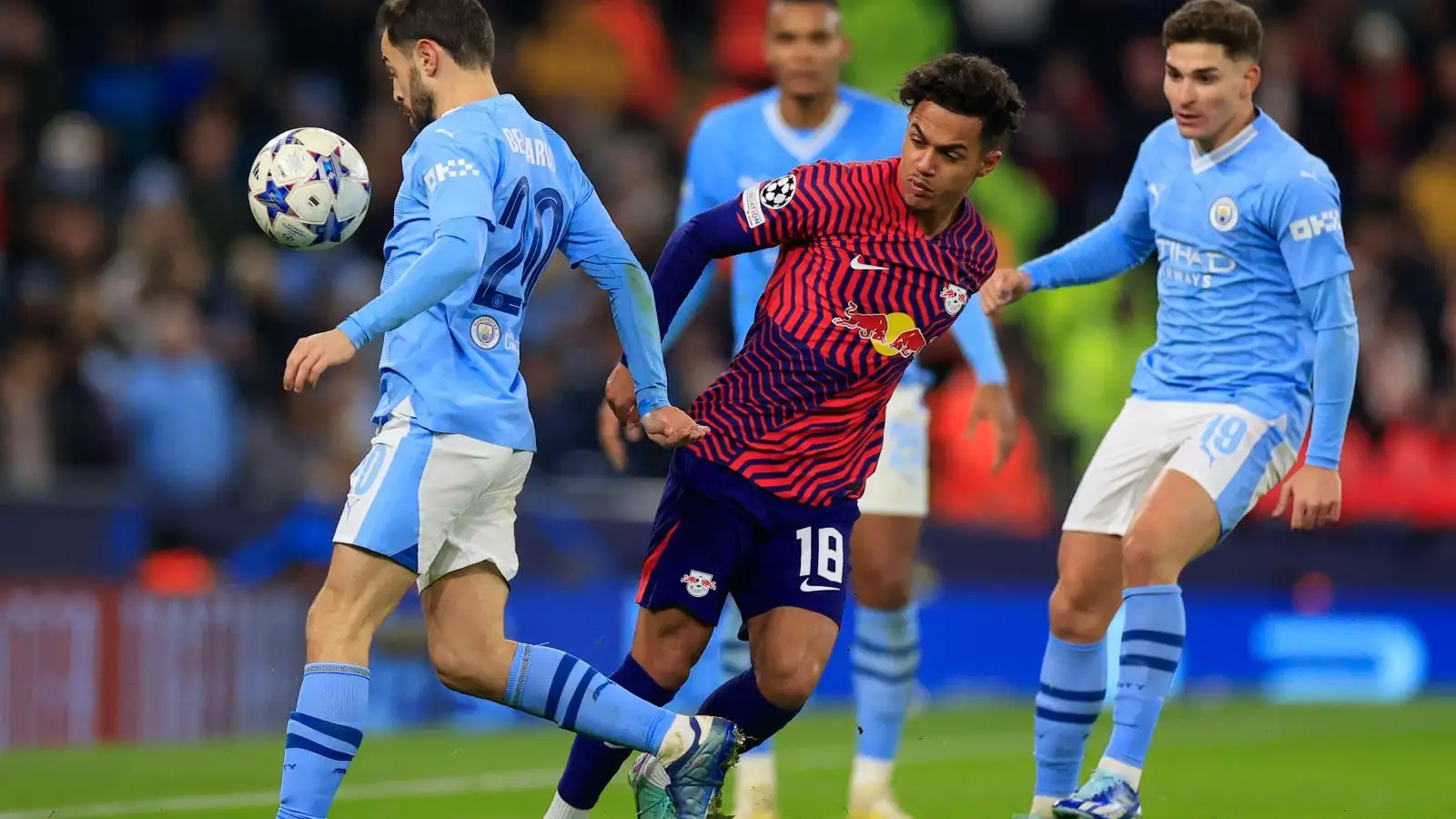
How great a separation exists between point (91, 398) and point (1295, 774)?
6485 millimetres

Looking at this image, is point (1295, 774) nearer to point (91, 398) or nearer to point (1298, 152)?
point (1298, 152)

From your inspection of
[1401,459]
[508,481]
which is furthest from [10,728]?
[1401,459]

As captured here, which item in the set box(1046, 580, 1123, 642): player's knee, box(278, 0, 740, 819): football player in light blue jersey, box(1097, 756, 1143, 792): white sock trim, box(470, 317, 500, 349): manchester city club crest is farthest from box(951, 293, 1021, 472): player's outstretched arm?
box(470, 317, 500, 349): manchester city club crest

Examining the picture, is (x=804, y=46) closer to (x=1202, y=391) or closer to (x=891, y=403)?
(x=891, y=403)

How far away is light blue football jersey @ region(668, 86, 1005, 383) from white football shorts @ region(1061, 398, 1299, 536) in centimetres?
73

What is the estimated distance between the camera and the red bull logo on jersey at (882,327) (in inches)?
225

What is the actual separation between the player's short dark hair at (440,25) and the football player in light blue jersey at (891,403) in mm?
1781

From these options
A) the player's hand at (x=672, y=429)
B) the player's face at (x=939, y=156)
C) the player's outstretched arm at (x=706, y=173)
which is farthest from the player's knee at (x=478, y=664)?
the player's outstretched arm at (x=706, y=173)

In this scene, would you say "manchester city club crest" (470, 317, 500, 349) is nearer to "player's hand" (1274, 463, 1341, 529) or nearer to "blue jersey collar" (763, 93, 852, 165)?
"blue jersey collar" (763, 93, 852, 165)

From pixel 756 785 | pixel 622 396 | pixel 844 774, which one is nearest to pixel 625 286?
pixel 622 396

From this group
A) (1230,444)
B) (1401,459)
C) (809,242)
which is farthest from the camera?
(1401,459)

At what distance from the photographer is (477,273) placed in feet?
17.1

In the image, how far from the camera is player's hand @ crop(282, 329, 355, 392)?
473 cm

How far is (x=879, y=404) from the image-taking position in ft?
19.2
